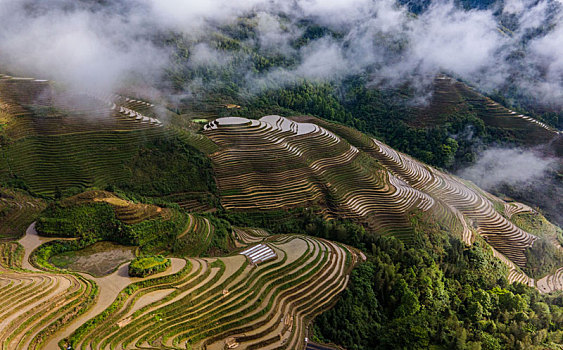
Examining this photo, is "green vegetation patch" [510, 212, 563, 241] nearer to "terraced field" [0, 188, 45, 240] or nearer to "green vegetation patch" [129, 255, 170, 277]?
"green vegetation patch" [129, 255, 170, 277]

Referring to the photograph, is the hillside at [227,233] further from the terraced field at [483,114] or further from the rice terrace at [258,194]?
the terraced field at [483,114]

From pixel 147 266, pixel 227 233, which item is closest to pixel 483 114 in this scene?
pixel 227 233

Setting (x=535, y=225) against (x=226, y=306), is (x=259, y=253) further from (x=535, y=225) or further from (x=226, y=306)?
(x=535, y=225)

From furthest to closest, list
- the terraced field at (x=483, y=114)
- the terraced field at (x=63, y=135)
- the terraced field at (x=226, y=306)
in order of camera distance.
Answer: the terraced field at (x=483, y=114) < the terraced field at (x=63, y=135) < the terraced field at (x=226, y=306)

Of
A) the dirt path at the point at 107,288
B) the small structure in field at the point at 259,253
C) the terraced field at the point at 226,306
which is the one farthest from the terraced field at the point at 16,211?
the small structure in field at the point at 259,253

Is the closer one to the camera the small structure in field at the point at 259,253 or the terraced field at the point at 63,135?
the small structure in field at the point at 259,253

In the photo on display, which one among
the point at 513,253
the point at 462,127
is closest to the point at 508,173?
the point at 462,127

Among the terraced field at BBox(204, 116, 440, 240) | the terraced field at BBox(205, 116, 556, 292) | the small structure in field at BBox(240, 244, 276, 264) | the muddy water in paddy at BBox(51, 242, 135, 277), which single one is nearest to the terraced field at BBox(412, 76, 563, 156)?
the terraced field at BBox(205, 116, 556, 292)

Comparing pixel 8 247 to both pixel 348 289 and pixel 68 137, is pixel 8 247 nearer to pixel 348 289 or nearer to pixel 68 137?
pixel 68 137
